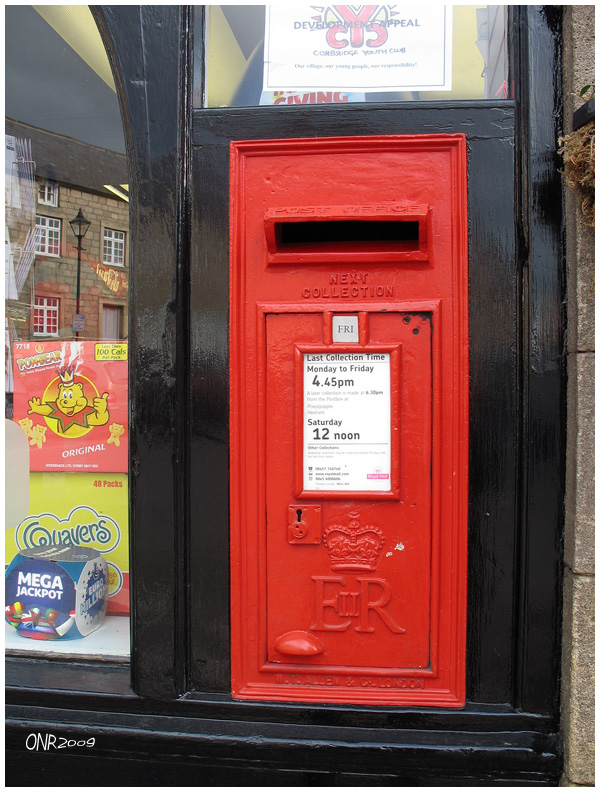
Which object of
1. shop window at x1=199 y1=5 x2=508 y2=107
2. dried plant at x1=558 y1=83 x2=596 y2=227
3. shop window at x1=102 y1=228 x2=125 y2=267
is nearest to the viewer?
dried plant at x1=558 y1=83 x2=596 y2=227

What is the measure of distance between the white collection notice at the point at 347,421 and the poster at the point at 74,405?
A: 3.66 ft

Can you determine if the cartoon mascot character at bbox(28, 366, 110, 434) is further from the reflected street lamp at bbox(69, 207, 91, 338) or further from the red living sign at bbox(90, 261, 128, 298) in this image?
the red living sign at bbox(90, 261, 128, 298)

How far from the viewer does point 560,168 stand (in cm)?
186

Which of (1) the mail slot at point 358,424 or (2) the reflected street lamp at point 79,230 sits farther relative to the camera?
(2) the reflected street lamp at point 79,230

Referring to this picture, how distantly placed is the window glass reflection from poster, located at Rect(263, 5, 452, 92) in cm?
92

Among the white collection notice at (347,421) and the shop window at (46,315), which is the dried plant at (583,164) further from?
the shop window at (46,315)

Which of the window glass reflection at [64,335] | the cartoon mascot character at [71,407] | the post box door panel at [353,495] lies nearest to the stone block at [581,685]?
the post box door panel at [353,495]

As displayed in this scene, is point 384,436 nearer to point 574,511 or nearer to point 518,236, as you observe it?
point 574,511

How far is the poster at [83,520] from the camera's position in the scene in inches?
95.4

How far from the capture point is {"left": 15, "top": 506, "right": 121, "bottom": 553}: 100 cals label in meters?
2.44

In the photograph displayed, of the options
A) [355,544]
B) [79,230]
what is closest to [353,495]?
[355,544]

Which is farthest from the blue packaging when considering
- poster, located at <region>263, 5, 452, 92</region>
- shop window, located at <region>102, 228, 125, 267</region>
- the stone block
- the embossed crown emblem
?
poster, located at <region>263, 5, 452, 92</region>

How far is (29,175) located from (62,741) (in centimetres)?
282

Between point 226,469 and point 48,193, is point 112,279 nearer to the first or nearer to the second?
point 48,193
